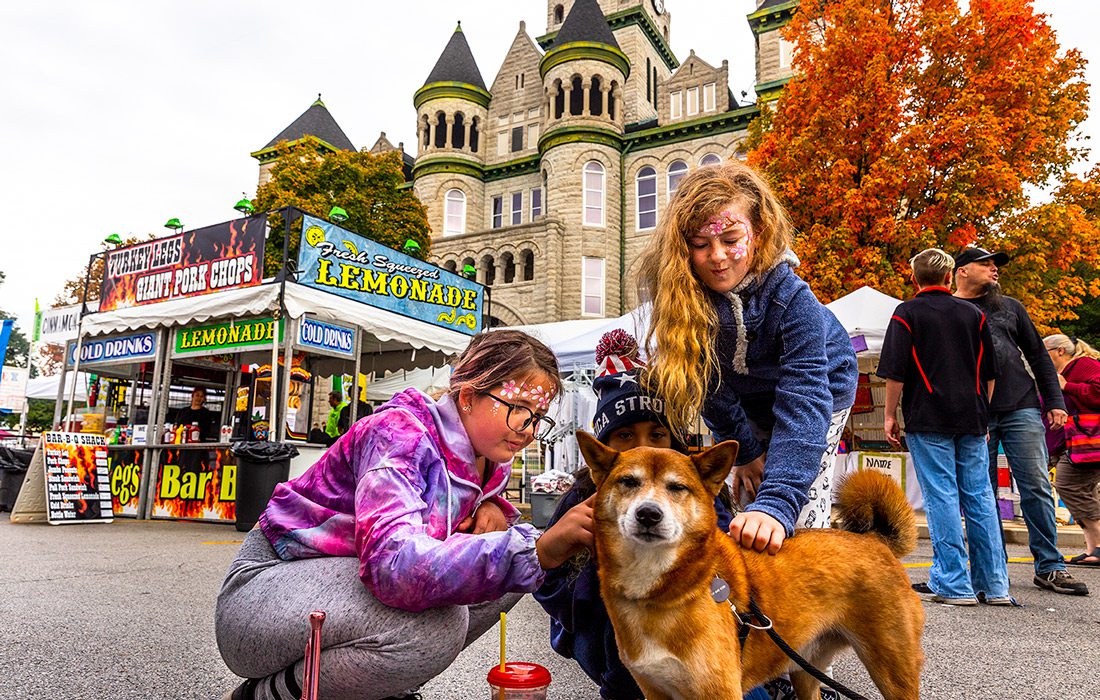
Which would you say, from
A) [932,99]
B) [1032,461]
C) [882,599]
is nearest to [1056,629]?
[1032,461]

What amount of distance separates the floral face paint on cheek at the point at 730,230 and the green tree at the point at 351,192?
25.6 metres

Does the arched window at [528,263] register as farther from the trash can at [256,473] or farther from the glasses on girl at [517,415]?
the glasses on girl at [517,415]

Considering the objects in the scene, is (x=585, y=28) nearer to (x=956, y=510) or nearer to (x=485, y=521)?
(x=956, y=510)

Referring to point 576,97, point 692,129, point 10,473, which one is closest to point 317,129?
point 576,97

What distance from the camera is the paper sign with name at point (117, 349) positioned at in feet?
37.7

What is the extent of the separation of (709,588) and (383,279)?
10111 millimetres

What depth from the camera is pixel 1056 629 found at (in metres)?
3.98

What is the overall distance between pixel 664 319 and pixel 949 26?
1699 centimetres

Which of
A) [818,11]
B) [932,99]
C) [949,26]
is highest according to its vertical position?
[818,11]

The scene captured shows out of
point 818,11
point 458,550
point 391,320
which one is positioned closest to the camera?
point 458,550

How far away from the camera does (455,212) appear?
34938 millimetres

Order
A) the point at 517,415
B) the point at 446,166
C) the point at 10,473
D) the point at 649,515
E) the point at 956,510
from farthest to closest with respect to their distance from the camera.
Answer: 1. the point at 446,166
2. the point at 10,473
3. the point at 956,510
4. the point at 517,415
5. the point at 649,515

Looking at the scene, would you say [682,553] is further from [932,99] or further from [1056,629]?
[932,99]

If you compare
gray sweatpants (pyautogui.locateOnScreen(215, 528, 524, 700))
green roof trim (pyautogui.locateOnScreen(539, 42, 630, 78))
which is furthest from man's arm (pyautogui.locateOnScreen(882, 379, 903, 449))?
green roof trim (pyautogui.locateOnScreen(539, 42, 630, 78))
